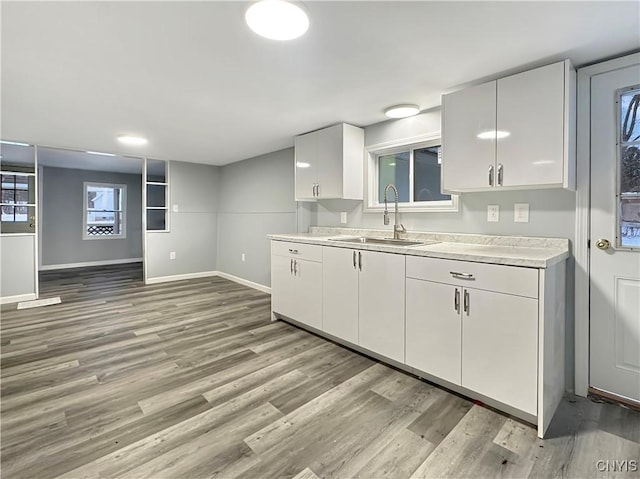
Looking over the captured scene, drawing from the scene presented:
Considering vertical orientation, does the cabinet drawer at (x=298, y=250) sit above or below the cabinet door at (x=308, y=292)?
above

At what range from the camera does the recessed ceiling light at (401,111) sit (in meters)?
2.70

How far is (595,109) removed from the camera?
1.98m

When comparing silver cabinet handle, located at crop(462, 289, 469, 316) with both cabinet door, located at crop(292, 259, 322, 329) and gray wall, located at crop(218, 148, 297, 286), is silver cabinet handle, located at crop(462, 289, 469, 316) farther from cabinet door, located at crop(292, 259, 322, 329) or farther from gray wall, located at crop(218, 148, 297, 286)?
gray wall, located at crop(218, 148, 297, 286)

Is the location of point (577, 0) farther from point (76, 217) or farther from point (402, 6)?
→ point (76, 217)

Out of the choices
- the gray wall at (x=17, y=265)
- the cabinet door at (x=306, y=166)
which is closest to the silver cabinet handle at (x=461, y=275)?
the cabinet door at (x=306, y=166)

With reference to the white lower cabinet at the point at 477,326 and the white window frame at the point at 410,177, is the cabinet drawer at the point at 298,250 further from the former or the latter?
the white lower cabinet at the point at 477,326

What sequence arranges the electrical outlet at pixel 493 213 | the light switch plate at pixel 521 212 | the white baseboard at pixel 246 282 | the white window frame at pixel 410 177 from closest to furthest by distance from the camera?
the light switch plate at pixel 521 212
the electrical outlet at pixel 493 213
the white window frame at pixel 410 177
the white baseboard at pixel 246 282

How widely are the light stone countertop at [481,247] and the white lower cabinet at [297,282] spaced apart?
14cm

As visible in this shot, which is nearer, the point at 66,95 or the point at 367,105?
the point at 66,95

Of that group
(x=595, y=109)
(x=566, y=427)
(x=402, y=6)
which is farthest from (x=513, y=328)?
(x=402, y=6)

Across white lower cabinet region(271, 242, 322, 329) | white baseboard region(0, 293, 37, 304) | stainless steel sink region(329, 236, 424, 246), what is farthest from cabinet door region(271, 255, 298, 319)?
white baseboard region(0, 293, 37, 304)

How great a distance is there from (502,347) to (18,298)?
18.0 ft

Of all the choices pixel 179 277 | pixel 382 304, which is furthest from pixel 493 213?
pixel 179 277

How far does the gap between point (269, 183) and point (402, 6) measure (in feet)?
11.6
